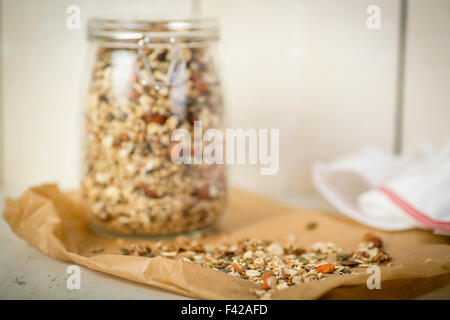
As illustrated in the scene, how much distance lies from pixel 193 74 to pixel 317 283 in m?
0.37

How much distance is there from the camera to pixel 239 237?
916 mm

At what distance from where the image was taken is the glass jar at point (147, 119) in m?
0.83

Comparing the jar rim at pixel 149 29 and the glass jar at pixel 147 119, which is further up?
the jar rim at pixel 149 29

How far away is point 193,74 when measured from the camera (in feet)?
2.79

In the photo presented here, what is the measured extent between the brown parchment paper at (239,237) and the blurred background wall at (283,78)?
0.61 ft

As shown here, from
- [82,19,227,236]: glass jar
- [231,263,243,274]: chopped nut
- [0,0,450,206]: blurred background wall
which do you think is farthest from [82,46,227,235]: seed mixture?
[0,0,450,206]: blurred background wall

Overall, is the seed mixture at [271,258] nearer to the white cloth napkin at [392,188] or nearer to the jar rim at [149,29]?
the white cloth napkin at [392,188]

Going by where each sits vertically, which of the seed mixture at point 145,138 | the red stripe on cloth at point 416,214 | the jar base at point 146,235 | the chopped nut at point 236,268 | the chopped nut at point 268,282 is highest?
the seed mixture at point 145,138

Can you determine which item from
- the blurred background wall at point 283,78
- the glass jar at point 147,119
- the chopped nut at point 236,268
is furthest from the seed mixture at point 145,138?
the blurred background wall at point 283,78

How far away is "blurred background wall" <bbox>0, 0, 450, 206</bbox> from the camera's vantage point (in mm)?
1116

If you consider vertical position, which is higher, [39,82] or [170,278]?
[39,82]

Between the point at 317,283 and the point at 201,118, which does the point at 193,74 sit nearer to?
the point at 201,118
